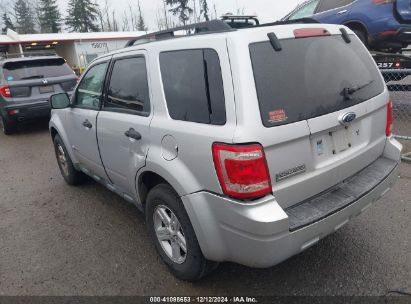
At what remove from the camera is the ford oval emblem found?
238cm

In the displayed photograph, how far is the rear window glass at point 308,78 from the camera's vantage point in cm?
211

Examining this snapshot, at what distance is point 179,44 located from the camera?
2.48 m

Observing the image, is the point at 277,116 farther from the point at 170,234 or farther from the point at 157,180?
the point at 170,234

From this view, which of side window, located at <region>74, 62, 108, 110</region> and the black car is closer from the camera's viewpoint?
side window, located at <region>74, 62, 108, 110</region>

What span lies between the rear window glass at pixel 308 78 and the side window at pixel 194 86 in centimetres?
25

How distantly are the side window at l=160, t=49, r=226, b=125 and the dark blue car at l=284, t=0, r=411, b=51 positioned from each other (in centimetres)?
561

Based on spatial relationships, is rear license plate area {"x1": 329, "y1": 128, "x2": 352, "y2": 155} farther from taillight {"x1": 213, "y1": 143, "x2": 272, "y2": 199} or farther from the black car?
the black car

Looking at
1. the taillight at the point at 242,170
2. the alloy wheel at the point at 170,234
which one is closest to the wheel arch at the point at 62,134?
the alloy wheel at the point at 170,234

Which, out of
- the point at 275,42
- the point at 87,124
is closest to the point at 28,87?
the point at 87,124

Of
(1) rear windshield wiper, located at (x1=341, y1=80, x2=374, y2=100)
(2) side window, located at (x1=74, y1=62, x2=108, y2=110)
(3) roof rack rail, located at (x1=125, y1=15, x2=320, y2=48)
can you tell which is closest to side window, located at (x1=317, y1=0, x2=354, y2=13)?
(3) roof rack rail, located at (x1=125, y1=15, x2=320, y2=48)

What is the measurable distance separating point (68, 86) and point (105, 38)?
3084 centimetres

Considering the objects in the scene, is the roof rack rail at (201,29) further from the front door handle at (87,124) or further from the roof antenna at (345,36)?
the front door handle at (87,124)

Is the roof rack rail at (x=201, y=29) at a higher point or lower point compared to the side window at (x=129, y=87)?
higher

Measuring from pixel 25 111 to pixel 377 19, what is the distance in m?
7.55
